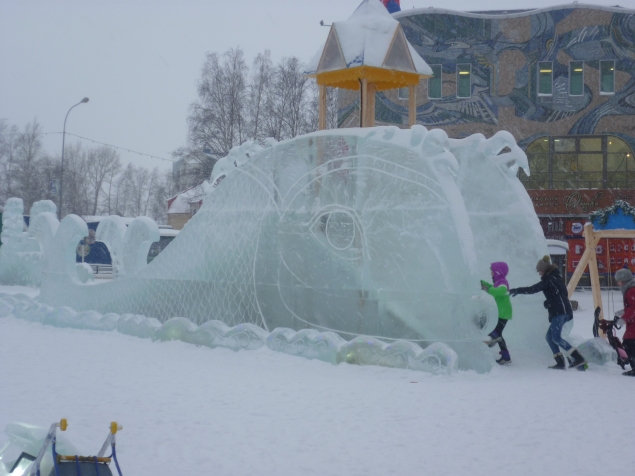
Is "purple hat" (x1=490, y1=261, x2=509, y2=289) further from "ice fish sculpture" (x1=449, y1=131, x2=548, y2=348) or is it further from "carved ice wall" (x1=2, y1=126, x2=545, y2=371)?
"ice fish sculpture" (x1=449, y1=131, x2=548, y2=348)

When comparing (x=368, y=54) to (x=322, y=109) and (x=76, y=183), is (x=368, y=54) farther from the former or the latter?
(x=76, y=183)

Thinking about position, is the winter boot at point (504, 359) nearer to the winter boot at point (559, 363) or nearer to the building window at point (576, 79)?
the winter boot at point (559, 363)

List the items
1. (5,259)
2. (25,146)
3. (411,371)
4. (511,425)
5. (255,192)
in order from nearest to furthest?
1. (511,425)
2. (411,371)
3. (255,192)
4. (5,259)
5. (25,146)

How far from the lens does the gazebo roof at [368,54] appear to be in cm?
1159

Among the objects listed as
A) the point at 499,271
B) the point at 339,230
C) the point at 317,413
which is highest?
the point at 339,230

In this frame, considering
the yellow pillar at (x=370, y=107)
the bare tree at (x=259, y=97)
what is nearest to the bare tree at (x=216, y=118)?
the bare tree at (x=259, y=97)

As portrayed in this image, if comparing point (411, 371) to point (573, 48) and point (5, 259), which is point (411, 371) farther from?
point (573, 48)

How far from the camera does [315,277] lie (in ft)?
34.0

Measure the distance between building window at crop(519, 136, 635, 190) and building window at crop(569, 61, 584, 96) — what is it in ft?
5.76

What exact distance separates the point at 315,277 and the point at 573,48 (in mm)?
21853

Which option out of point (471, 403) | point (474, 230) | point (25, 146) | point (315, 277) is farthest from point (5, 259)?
point (25, 146)

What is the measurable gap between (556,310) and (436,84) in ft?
68.9

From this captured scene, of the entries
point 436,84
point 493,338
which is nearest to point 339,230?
point 493,338

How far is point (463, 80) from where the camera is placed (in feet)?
94.8
